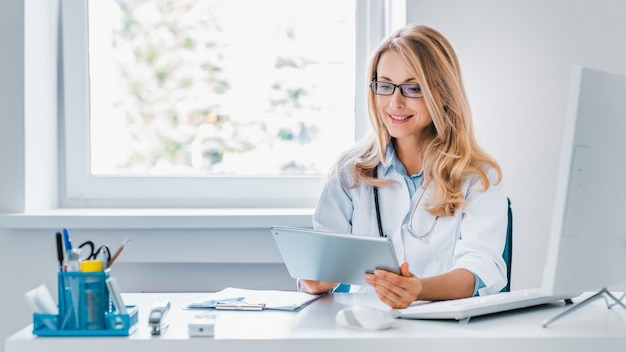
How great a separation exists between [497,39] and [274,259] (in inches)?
43.3

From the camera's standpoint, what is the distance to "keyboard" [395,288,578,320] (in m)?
1.43

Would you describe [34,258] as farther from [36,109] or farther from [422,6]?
[422,6]

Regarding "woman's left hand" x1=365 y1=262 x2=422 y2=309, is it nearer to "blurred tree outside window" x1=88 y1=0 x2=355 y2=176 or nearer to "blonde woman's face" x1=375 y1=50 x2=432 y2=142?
"blonde woman's face" x1=375 y1=50 x2=432 y2=142

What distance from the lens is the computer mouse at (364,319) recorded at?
1.36 m

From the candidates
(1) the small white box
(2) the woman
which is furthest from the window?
(1) the small white box

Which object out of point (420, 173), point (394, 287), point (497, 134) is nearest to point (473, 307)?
point (394, 287)

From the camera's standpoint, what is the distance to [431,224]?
80.1 inches

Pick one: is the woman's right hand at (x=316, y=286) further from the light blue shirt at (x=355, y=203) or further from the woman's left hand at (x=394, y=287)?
the light blue shirt at (x=355, y=203)

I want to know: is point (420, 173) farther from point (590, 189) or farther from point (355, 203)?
point (590, 189)

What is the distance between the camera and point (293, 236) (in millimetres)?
1619

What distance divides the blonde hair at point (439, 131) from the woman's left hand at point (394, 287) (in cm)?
48

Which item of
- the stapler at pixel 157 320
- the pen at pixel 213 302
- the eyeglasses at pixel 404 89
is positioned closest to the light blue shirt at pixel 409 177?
the eyeglasses at pixel 404 89

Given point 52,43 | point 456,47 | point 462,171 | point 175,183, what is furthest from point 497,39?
point 52,43

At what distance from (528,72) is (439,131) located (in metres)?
0.71
